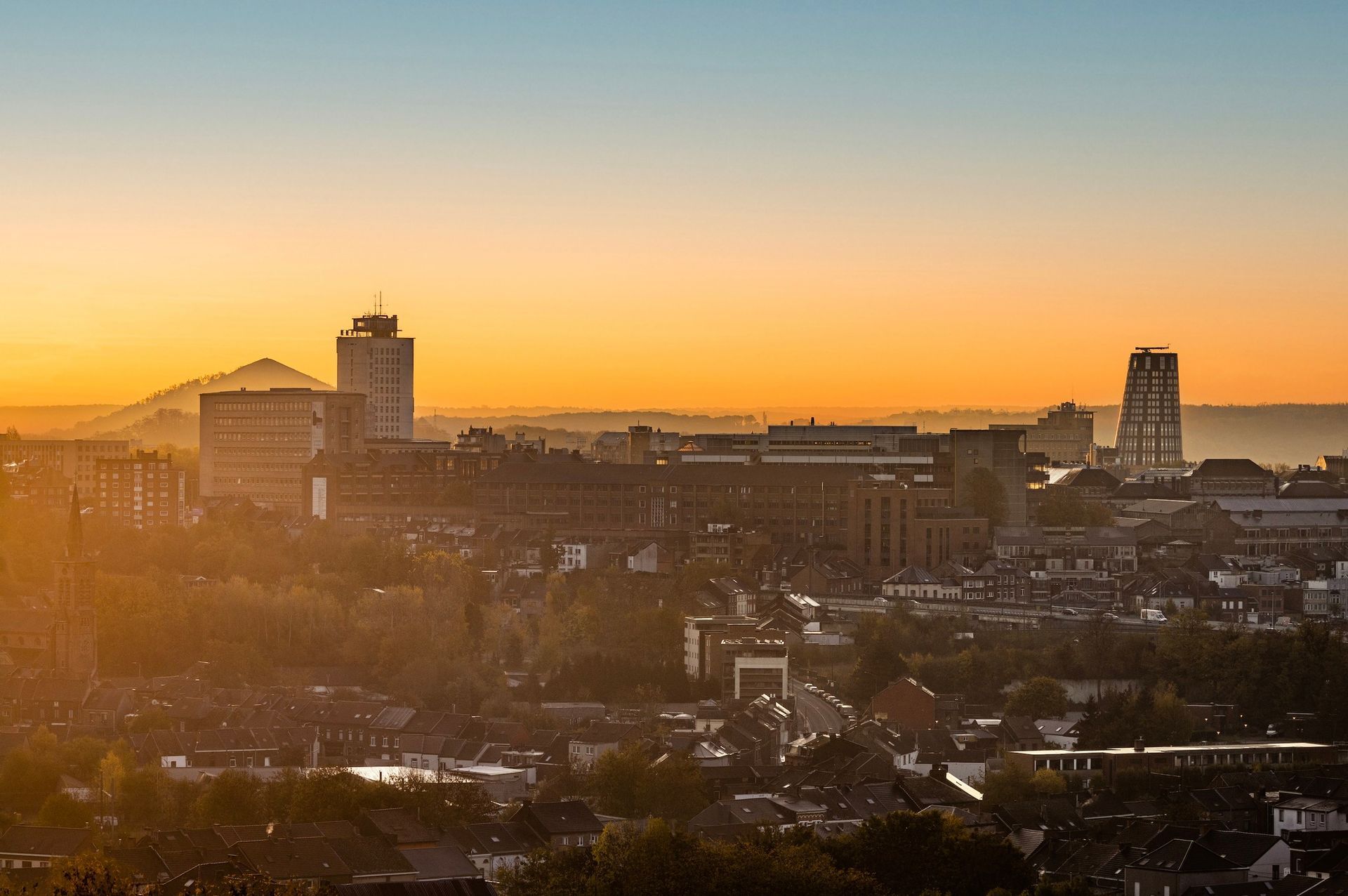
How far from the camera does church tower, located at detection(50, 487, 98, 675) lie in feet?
162

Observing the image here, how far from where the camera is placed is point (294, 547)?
64938mm

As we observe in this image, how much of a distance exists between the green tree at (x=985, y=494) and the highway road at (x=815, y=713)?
59.5ft

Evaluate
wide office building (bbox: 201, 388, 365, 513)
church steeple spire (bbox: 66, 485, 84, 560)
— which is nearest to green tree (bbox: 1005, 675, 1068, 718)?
church steeple spire (bbox: 66, 485, 84, 560)

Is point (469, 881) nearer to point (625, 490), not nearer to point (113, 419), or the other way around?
point (625, 490)

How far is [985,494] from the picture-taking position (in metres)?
65.9

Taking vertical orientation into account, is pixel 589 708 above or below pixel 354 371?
below

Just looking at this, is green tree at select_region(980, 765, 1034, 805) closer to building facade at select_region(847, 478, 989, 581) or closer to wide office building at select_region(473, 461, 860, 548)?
building facade at select_region(847, 478, 989, 581)

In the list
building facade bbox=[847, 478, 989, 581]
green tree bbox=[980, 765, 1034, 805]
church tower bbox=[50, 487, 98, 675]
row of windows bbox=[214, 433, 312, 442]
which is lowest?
green tree bbox=[980, 765, 1034, 805]

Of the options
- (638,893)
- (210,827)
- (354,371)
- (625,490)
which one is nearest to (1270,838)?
(638,893)

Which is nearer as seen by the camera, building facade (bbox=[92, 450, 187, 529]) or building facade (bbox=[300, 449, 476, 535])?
building facade (bbox=[300, 449, 476, 535])

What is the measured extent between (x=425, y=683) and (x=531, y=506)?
21.8 meters

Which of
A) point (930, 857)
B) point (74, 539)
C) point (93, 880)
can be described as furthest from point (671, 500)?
point (93, 880)

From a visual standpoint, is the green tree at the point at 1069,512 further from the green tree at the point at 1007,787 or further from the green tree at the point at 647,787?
the green tree at the point at 647,787

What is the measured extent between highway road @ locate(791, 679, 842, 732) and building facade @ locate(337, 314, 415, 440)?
55433 mm
